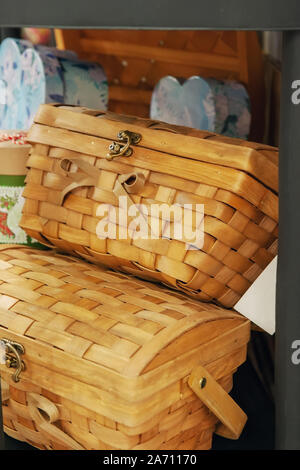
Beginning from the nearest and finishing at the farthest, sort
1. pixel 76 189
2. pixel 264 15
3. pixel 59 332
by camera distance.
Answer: pixel 264 15 → pixel 59 332 → pixel 76 189

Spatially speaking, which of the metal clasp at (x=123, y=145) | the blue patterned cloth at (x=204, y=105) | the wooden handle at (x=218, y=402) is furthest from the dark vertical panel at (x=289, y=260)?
the blue patterned cloth at (x=204, y=105)

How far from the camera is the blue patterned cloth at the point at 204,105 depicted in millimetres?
1342

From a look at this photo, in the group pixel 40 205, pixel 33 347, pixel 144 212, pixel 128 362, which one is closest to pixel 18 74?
pixel 40 205

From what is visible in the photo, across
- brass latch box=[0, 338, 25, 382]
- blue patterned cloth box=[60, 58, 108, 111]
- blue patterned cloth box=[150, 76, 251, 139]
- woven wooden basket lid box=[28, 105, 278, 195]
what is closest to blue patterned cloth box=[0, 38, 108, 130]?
blue patterned cloth box=[60, 58, 108, 111]

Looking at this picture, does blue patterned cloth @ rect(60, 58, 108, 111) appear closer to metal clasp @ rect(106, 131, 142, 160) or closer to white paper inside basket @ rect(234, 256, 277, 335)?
metal clasp @ rect(106, 131, 142, 160)

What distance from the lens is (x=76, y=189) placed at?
1052 mm

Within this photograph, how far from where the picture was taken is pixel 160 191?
96cm

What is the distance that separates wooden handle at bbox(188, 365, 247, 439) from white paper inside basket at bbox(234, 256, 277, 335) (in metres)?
0.12

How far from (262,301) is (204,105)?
1.72 ft

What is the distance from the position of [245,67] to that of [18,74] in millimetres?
496

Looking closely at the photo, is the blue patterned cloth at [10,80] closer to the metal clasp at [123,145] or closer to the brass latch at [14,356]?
the metal clasp at [123,145]

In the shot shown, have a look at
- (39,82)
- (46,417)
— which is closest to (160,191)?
(46,417)

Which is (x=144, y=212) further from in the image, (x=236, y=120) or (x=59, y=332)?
(x=236, y=120)

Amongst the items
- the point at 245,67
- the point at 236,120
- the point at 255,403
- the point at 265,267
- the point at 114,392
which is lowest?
the point at 255,403
